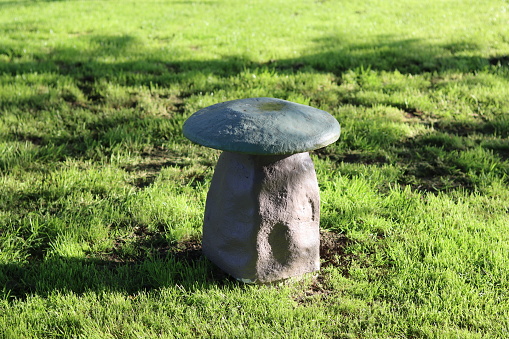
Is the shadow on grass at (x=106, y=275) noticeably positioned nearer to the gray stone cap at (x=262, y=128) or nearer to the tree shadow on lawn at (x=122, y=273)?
the tree shadow on lawn at (x=122, y=273)

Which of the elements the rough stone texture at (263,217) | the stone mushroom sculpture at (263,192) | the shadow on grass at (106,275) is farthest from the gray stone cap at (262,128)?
the shadow on grass at (106,275)

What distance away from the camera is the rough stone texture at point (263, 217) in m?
3.21

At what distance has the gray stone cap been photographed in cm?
292

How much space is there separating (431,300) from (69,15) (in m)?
9.47

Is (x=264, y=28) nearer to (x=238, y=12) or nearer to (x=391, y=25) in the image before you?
(x=238, y=12)

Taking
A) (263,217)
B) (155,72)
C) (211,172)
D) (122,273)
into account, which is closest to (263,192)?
(263,217)

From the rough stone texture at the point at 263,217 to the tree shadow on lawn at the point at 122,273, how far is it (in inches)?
6.7

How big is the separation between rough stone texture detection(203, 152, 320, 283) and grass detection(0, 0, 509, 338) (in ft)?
0.49

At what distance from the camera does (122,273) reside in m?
3.45

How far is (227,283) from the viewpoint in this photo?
3391 millimetres

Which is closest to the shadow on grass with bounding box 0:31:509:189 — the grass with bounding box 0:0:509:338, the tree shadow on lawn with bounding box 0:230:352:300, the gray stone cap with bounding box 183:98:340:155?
the grass with bounding box 0:0:509:338

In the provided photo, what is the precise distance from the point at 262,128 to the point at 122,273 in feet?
4.52

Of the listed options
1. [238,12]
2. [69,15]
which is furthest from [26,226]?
[238,12]

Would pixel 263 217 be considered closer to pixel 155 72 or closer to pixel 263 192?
pixel 263 192
